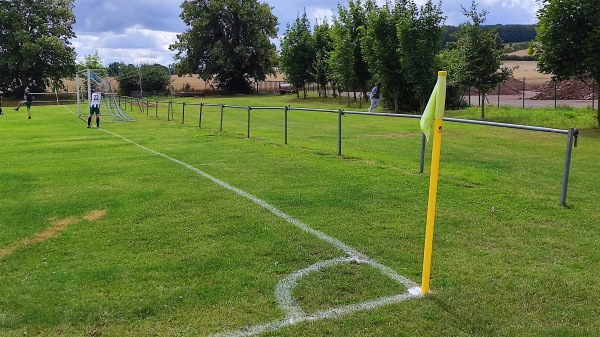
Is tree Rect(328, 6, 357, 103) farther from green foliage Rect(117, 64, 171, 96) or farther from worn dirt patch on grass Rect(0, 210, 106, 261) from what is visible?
green foliage Rect(117, 64, 171, 96)

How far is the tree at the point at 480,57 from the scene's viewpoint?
24.8m

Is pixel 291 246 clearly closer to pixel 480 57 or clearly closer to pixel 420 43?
pixel 480 57

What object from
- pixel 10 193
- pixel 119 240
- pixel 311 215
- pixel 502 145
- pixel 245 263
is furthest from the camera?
pixel 502 145

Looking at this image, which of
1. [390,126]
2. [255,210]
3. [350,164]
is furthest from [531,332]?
[390,126]

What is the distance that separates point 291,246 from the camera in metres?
5.50

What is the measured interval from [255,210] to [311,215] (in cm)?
83

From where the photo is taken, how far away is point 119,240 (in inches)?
231

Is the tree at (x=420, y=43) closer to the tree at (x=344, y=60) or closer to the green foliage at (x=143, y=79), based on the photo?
the tree at (x=344, y=60)

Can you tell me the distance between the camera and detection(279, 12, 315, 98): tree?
52656 mm

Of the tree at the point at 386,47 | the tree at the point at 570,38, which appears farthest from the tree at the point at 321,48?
the tree at the point at 570,38

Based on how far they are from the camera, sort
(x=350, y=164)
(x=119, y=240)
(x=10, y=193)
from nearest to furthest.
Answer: (x=119, y=240) → (x=10, y=193) → (x=350, y=164)

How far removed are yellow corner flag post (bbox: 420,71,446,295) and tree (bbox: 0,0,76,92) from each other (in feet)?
207

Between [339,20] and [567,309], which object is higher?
[339,20]

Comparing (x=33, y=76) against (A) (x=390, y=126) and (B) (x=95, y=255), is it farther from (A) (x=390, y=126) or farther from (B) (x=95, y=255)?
(B) (x=95, y=255)
